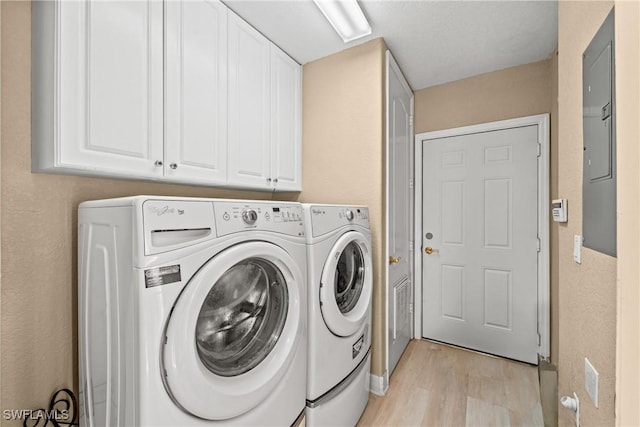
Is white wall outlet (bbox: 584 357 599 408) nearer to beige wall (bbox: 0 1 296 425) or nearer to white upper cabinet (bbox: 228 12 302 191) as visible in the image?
white upper cabinet (bbox: 228 12 302 191)

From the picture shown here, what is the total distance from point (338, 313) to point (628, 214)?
4.56 feet

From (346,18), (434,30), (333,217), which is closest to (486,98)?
(434,30)

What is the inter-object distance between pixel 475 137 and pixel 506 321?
1.59 m

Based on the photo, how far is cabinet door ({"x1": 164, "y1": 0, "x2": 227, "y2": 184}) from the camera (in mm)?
1373

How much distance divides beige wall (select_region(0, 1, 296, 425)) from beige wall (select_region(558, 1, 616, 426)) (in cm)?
180

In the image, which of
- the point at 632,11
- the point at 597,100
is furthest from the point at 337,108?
the point at 632,11

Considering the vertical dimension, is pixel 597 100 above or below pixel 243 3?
below

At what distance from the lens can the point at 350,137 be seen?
2064mm

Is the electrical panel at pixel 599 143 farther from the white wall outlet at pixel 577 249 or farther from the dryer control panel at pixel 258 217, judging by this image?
the dryer control panel at pixel 258 217

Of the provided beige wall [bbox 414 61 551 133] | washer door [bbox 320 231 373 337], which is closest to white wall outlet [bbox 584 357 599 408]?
washer door [bbox 320 231 373 337]

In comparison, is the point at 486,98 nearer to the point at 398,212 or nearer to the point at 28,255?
the point at 398,212

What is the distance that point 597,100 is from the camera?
79 cm

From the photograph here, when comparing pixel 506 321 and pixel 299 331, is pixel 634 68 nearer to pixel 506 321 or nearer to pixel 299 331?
pixel 299 331

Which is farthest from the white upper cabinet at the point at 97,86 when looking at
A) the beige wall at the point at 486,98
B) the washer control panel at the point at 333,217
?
the beige wall at the point at 486,98
